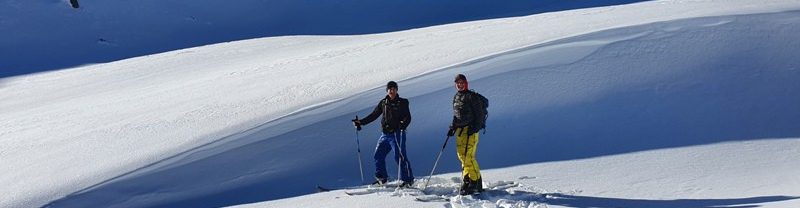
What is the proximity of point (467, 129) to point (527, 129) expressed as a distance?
1.93 meters

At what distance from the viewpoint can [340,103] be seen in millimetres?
10273

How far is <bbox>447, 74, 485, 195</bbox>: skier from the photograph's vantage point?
7598 millimetres

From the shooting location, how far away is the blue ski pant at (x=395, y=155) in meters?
8.16

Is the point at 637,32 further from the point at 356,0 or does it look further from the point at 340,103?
the point at 356,0

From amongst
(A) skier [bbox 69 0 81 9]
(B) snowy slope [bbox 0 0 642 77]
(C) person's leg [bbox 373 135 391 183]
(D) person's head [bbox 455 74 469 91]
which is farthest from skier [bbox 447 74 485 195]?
(A) skier [bbox 69 0 81 9]

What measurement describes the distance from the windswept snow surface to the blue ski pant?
41cm

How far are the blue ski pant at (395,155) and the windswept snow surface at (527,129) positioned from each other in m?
0.41

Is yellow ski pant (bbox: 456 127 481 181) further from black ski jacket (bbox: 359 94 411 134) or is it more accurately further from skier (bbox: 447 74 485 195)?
black ski jacket (bbox: 359 94 411 134)

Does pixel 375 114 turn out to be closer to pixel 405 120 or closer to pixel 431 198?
pixel 405 120

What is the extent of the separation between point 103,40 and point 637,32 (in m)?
19.7

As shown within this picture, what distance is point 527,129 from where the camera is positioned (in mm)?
9391

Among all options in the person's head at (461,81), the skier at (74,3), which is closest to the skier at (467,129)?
the person's head at (461,81)

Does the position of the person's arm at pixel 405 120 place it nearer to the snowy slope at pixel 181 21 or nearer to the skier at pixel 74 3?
the snowy slope at pixel 181 21

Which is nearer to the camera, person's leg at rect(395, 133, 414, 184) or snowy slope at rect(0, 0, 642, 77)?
person's leg at rect(395, 133, 414, 184)
